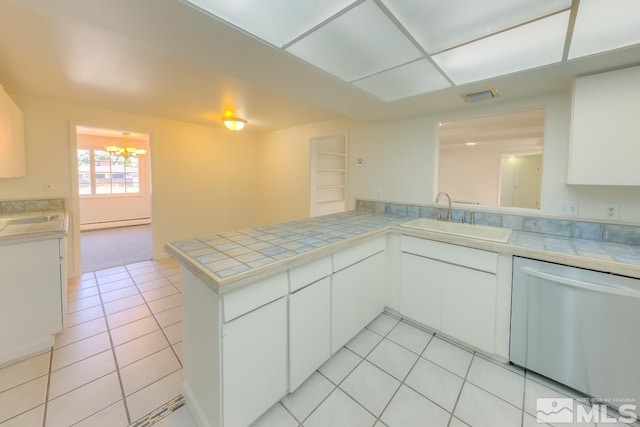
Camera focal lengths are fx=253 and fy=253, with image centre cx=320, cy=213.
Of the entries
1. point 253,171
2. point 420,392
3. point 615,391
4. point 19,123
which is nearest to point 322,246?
point 420,392

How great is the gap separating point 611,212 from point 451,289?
1249 mm

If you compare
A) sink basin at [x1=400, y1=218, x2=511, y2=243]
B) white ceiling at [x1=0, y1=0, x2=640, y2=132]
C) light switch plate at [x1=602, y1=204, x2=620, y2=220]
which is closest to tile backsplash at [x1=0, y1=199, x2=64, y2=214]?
white ceiling at [x1=0, y1=0, x2=640, y2=132]

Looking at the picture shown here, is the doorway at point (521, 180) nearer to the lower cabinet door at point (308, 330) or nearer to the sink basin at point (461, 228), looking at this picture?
the sink basin at point (461, 228)

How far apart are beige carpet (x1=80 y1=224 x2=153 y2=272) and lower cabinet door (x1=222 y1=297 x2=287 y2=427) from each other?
365cm

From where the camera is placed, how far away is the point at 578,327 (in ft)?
4.93

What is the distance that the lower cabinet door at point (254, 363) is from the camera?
119 cm

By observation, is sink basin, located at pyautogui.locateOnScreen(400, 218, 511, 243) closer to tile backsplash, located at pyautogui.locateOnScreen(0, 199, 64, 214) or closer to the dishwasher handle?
the dishwasher handle

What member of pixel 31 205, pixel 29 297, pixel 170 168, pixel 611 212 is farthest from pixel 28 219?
pixel 611 212

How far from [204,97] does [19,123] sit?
6.13ft

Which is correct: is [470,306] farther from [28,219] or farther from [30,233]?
[28,219]

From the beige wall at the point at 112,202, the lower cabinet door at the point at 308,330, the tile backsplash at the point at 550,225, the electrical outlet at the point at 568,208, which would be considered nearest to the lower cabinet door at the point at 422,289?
the tile backsplash at the point at 550,225

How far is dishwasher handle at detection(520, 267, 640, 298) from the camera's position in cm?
136

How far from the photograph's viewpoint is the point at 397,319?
93.7 inches

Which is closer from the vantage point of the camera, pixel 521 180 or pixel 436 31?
pixel 436 31
